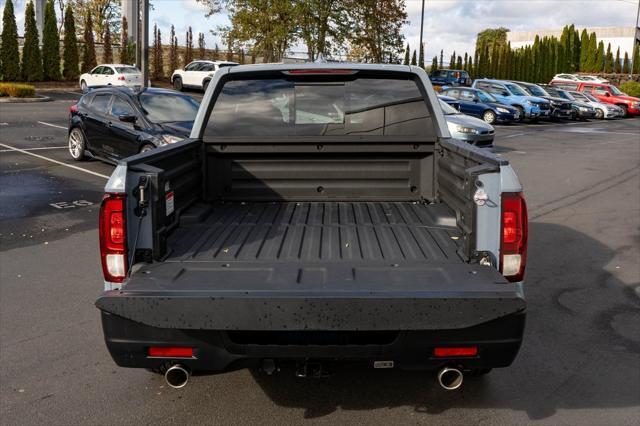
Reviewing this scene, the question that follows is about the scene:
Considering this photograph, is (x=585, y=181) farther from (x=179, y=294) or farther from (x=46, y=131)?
(x=46, y=131)

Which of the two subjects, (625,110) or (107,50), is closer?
(625,110)

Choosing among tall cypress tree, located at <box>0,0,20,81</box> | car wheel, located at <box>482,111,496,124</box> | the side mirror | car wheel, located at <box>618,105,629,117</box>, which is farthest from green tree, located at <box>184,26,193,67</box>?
the side mirror

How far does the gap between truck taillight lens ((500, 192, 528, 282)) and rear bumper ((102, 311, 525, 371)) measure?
381 millimetres

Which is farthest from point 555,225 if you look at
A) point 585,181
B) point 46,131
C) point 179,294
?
point 46,131

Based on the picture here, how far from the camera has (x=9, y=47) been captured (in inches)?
1452

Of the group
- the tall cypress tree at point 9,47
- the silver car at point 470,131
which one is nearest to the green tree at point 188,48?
the tall cypress tree at point 9,47

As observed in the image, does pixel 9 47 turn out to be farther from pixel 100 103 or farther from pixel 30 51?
pixel 100 103

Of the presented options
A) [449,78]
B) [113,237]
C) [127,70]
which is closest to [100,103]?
[113,237]

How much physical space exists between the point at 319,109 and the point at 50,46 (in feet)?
126

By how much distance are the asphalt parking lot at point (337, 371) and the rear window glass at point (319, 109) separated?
1773 millimetres

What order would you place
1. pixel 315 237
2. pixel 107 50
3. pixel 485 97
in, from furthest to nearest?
pixel 107 50 → pixel 485 97 → pixel 315 237

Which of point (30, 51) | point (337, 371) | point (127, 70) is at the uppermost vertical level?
point (30, 51)

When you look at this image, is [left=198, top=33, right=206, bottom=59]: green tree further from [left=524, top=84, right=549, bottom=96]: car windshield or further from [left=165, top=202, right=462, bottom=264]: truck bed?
[left=165, top=202, right=462, bottom=264]: truck bed

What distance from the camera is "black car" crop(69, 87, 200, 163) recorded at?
37.4ft
